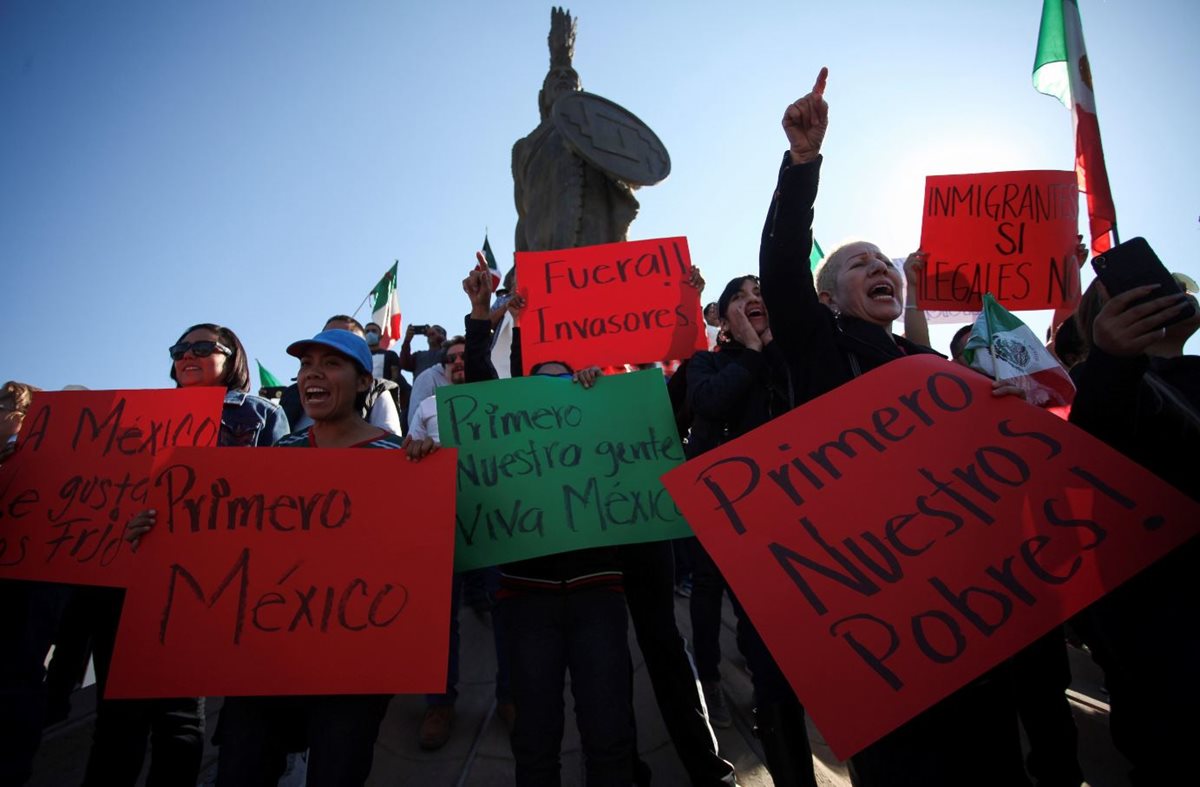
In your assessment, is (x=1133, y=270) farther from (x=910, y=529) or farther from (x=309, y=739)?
(x=309, y=739)

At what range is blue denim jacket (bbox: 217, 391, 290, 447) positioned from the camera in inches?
96.5

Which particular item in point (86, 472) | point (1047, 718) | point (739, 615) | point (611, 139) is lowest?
point (1047, 718)

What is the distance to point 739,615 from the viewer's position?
2367 mm

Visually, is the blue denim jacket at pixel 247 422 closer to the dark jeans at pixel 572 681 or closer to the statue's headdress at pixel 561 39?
the dark jeans at pixel 572 681

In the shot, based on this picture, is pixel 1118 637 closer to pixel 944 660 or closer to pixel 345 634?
pixel 944 660

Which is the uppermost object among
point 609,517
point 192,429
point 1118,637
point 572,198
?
point 572,198

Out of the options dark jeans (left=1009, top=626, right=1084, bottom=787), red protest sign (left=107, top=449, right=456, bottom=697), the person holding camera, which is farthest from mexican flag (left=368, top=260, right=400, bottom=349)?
dark jeans (left=1009, top=626, right=1084, bottom=787)

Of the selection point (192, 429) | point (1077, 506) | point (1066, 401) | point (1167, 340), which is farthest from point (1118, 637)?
point (192, 429)

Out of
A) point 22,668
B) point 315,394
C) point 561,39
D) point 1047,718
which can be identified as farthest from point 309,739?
point 561,39

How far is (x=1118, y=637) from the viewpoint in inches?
58.9

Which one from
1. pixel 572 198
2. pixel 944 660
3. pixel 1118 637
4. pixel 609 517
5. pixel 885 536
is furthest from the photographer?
pixel 572 198

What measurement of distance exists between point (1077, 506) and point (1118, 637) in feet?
1.80

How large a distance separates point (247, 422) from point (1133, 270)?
3.06 meters

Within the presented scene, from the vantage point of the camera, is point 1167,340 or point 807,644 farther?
point 1167,340
